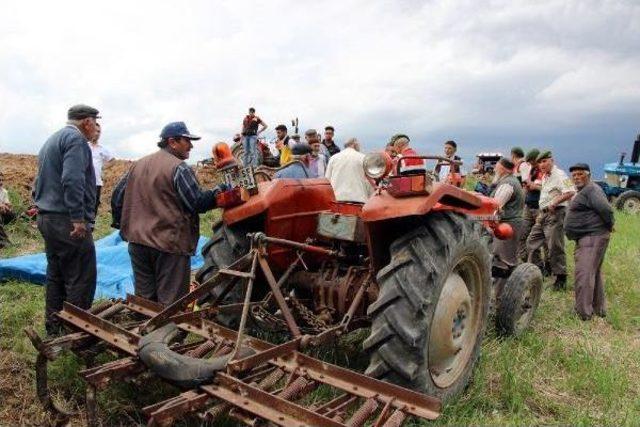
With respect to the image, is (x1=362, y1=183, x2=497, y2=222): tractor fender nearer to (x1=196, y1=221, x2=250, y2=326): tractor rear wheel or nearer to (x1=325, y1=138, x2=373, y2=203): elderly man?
(x1=196, y1=221, x2=250, y2=326): tractor rear wheel

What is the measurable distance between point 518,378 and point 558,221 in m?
4.47

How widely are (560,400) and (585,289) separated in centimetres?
264

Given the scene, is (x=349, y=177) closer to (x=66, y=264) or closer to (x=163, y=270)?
(x=163, y=270)

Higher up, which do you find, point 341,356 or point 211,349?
point 211,349

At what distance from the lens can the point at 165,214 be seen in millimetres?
4055

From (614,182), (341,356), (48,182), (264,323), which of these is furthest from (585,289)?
(614,182)

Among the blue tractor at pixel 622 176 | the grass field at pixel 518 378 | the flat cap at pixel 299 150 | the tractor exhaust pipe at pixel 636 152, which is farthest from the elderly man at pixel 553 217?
the tractor exhaust pipe at pixel 636 152

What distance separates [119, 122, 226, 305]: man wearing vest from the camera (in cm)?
404

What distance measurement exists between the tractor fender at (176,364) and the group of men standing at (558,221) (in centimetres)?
338

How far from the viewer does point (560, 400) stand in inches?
146

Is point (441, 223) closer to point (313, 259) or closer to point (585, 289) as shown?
point (313, 259)

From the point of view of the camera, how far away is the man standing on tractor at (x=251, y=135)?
12.5 m

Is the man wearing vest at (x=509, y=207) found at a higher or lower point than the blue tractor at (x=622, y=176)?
higher

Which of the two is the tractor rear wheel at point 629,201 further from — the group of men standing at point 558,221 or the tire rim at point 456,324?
the tire rim at point 456,324
